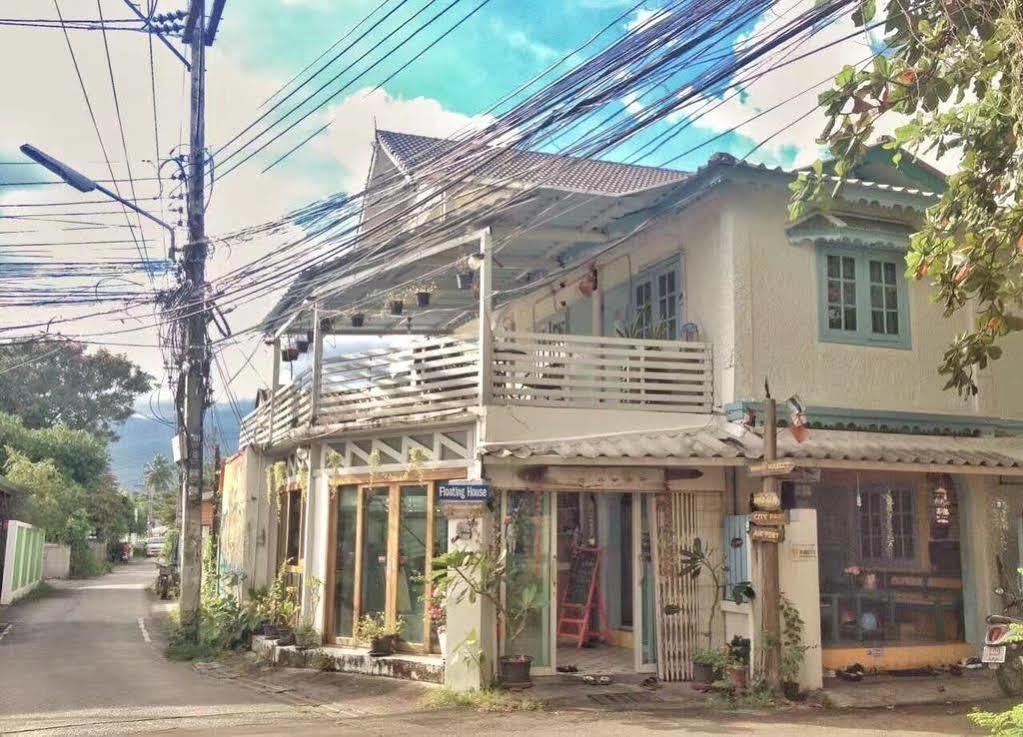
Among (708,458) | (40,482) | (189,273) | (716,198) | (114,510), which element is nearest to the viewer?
(708,458)

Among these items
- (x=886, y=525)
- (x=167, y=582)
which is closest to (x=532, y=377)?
(x=886, y=525)

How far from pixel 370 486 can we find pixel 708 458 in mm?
4435

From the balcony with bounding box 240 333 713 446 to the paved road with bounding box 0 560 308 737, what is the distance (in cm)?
357

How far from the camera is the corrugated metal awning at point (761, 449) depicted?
9.44 metres

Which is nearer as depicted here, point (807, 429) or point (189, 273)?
point (807, 429)

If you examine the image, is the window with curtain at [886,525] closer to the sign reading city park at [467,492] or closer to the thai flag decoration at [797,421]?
the thai flag decoration at [797,421]

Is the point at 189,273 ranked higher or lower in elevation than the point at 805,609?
higher

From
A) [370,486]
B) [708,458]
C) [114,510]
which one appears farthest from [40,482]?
[708,458]

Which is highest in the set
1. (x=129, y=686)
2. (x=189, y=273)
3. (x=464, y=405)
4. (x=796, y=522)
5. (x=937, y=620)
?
(x=189, y=273)

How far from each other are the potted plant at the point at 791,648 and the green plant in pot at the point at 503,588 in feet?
8.31

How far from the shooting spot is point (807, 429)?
1074cm

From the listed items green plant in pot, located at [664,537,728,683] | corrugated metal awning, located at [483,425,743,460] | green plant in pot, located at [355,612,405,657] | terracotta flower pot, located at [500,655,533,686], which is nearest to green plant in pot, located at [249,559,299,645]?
green plant in pot, located at [355,612,405,657]

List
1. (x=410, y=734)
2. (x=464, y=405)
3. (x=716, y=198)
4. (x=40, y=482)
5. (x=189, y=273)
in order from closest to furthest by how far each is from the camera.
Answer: (x=410, y=734), (x=464, y=405), (x=716, y=198), (x=189, y=273), (x=40, y=482)

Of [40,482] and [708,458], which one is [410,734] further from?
Answer: [40,482]
